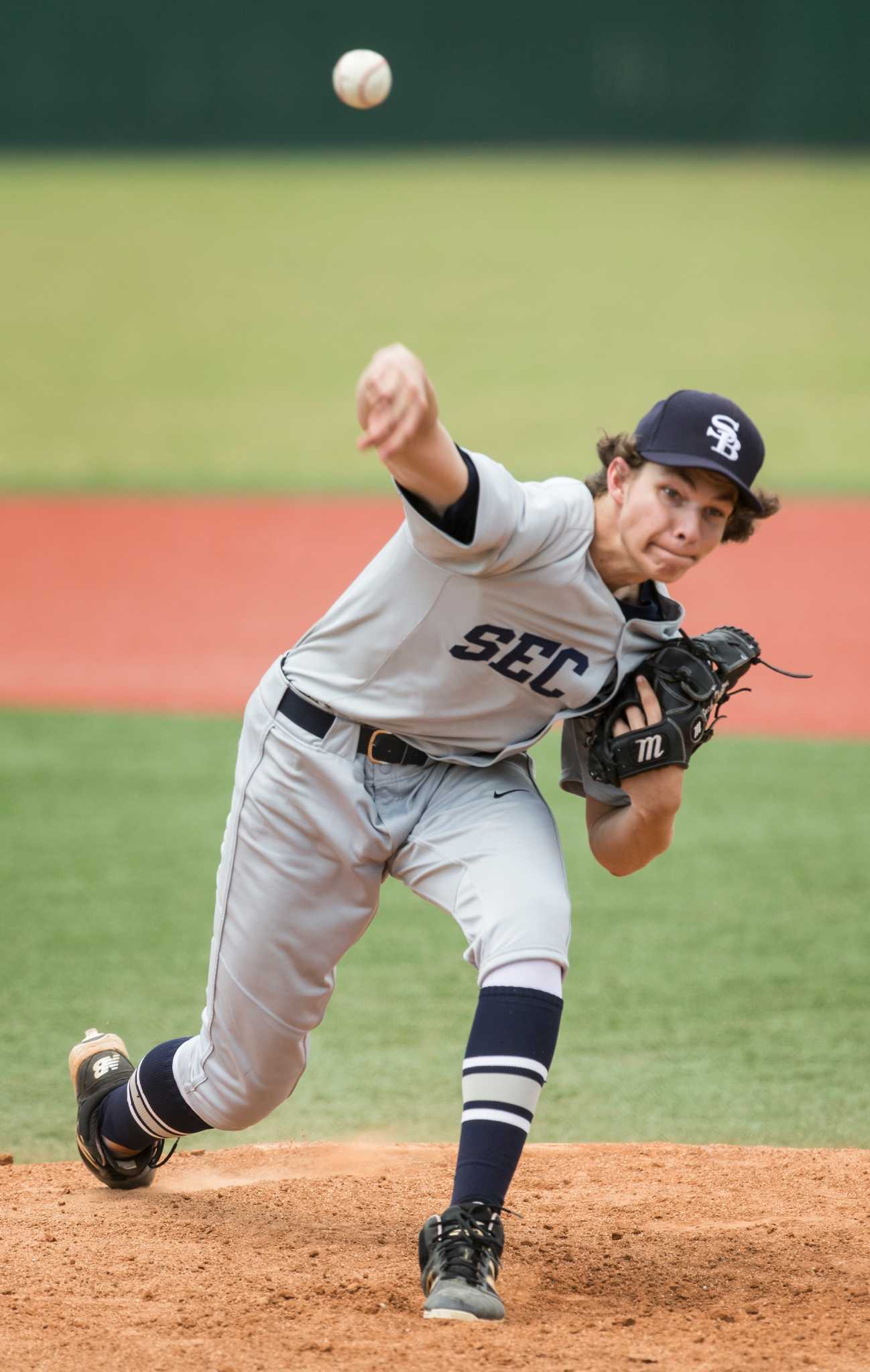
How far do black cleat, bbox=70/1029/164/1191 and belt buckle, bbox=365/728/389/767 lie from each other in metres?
1.02

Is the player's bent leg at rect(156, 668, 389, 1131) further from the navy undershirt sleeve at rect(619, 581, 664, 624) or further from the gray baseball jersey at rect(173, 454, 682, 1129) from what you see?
the navy undershirt sleeve at rect(619, 581, 664, 624)

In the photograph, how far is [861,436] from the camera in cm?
1398

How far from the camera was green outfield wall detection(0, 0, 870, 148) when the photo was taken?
23875 mm

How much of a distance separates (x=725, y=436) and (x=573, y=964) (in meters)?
2.70

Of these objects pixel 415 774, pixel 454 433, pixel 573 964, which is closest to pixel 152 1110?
Answer: pixel 415 774

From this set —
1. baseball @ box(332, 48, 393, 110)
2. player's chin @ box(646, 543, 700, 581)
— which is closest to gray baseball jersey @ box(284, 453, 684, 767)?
player's chin @ box(646, 543, 700, 581)

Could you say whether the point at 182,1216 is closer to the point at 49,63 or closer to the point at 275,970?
the point at 275,970

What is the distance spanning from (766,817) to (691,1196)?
10.3 feet

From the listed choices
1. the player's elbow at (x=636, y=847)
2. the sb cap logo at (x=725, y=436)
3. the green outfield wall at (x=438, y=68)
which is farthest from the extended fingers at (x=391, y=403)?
the green outfield wall at (x=438, y=68)

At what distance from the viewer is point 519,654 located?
303cm

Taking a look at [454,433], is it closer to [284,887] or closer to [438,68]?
[284,887]

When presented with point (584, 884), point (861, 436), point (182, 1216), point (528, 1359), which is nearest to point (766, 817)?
point (584, 884)

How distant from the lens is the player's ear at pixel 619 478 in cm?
306

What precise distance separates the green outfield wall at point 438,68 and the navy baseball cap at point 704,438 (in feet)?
73.9
